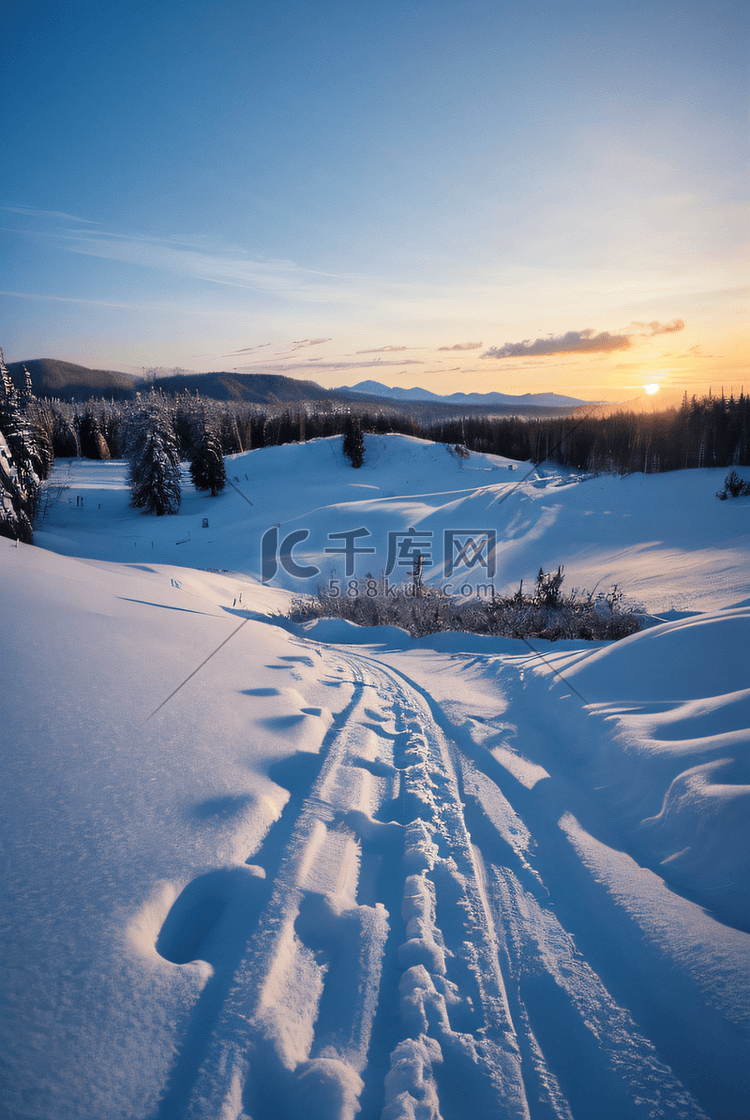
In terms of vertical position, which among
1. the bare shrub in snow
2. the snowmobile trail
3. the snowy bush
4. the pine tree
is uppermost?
the pine tree

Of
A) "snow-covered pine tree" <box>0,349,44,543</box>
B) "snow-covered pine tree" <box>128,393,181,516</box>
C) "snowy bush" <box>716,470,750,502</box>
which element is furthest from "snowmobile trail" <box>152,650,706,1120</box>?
"snow-covered pine tree" <box>128,393,181,516</box>

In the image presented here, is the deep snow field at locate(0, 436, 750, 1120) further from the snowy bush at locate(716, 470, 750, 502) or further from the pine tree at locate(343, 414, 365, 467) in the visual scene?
the pine tree at locate(343, 414, 365, 467)

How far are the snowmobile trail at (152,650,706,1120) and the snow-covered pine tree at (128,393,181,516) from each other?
29.7m

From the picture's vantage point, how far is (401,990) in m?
1.58

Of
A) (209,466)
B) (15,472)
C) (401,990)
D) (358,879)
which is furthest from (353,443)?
(401,990)

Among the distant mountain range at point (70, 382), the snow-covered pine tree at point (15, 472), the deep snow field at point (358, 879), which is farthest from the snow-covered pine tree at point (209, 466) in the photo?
the distant mountain range at point (70, 382)

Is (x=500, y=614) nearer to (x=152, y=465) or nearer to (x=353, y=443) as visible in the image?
(x=152, y=465)

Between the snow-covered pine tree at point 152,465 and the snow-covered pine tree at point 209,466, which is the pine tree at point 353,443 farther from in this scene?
the snow-covered pine tree at point 152,465

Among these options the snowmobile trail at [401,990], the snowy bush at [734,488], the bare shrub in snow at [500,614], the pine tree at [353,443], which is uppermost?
the pine tree at [353,443]

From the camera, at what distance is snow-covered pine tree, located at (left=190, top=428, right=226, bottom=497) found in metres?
32.2

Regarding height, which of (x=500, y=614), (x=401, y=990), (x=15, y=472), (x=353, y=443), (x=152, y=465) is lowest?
(x=500, y=614)

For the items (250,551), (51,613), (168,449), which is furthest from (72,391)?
(51,613)

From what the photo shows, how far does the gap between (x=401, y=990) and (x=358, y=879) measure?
18.6 inches

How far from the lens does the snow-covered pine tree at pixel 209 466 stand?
106 feet
